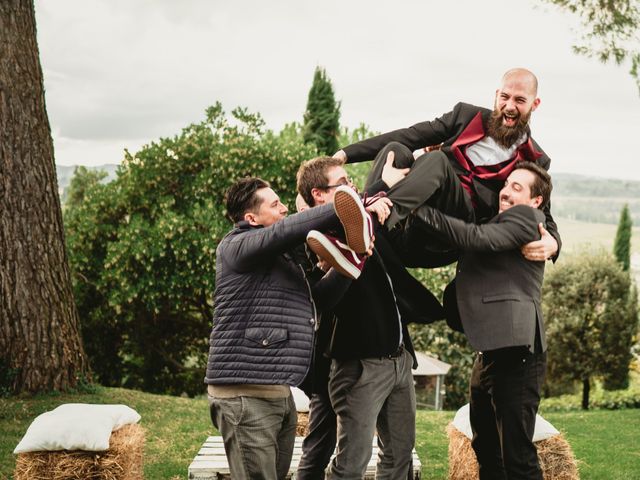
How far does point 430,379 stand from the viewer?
18250mm

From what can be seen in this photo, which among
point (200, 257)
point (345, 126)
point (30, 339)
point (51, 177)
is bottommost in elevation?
point (30, 339)

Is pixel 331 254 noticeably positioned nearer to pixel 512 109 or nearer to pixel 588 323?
pixel 512 109

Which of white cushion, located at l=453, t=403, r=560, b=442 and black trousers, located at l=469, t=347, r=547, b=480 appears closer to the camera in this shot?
black trousers, located at l=469, t=347, r=547, b=480

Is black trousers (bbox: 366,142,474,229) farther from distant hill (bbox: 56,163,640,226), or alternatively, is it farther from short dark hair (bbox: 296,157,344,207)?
distant hill (bbox: 56,163,640,226)

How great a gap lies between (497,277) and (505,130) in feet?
2.71

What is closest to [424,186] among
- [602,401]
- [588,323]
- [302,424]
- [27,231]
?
[302,424]

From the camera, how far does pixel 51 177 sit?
8.85m

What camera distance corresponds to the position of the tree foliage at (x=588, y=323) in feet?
65.1

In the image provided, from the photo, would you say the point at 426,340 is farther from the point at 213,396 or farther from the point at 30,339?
the point at 213,396

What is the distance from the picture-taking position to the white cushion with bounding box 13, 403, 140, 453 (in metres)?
4.92

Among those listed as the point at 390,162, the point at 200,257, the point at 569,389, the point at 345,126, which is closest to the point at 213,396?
the point at 390,162

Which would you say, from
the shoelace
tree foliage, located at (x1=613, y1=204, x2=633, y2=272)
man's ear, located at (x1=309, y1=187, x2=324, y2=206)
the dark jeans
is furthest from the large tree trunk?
tree foliage, located at (x1=613, y1=204, x2=633, y2=272)

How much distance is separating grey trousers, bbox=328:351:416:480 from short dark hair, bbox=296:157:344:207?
34.5 inches

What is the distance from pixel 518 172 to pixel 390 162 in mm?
683
